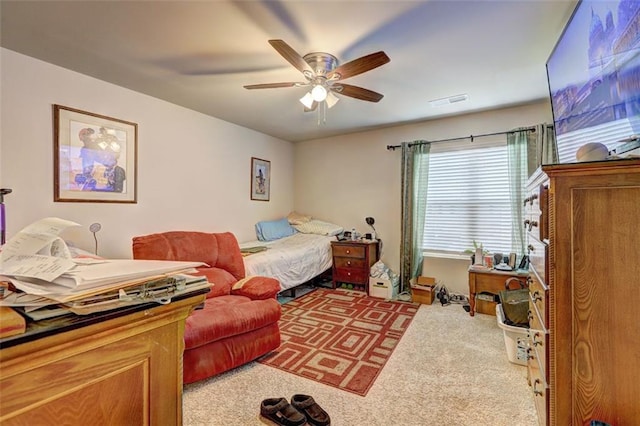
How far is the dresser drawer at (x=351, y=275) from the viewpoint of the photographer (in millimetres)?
4152

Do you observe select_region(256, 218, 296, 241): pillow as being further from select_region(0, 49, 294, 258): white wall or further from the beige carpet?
the beige carpet

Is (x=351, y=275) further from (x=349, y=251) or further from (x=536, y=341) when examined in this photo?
(x=536, y=341)

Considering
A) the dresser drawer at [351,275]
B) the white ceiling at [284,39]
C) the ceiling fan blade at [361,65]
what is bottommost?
the dresser drawer at [351,275]

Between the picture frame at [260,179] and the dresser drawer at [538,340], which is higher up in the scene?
the picture frame at [260,179]

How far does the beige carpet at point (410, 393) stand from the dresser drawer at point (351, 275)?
165 cm

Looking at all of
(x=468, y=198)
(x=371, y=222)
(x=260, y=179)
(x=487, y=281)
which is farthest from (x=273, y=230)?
(x=487, y=281)

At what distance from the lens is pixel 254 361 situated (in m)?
2.26

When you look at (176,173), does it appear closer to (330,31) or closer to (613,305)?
(330,31)

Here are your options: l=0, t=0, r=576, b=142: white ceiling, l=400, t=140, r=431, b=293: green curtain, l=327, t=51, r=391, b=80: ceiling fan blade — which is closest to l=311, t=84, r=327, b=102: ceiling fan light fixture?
l=327, t=51, r=391, b=80: ceiling fan blade

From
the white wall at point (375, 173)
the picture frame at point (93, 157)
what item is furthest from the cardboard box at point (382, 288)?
the picture frame at point (93, 157)

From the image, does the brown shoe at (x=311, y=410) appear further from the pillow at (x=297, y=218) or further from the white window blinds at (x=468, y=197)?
the pillow at (x=297, y=218)

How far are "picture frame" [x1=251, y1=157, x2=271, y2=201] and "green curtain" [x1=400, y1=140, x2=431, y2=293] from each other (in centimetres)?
213

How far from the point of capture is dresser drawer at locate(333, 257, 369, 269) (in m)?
4.18

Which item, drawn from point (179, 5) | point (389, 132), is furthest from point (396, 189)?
point (179, 5)
